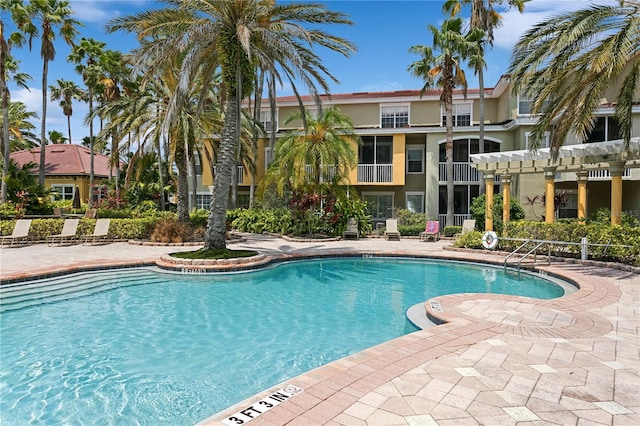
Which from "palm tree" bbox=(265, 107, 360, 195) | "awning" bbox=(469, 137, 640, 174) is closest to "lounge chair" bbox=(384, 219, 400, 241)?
"palm tree" bbox=(265, 107, 360, 195)

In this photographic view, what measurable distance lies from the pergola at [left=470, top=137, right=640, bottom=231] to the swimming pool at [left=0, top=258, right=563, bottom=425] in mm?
4740

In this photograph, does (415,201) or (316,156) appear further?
(415,201)

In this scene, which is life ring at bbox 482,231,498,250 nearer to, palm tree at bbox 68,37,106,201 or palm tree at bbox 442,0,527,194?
palm tree at bbox 442,0,527,194

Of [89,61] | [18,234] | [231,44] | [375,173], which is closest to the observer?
[231,44]

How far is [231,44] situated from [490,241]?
37.1 feet

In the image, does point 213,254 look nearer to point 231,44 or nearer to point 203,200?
point 231,44

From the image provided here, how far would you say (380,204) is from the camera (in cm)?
2764

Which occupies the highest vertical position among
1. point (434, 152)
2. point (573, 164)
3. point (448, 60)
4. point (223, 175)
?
point (448, 60)

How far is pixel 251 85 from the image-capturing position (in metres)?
14.4

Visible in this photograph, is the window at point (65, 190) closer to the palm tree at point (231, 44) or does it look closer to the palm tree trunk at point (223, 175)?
the palm tree at point (231, 44)

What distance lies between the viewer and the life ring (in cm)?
1606

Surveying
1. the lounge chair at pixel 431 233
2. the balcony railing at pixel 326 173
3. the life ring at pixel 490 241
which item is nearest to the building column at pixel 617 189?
the life ring at pixel 490 241

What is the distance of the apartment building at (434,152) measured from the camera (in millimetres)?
24078

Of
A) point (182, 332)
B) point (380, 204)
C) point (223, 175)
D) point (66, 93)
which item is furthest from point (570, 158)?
point (66, 93)
